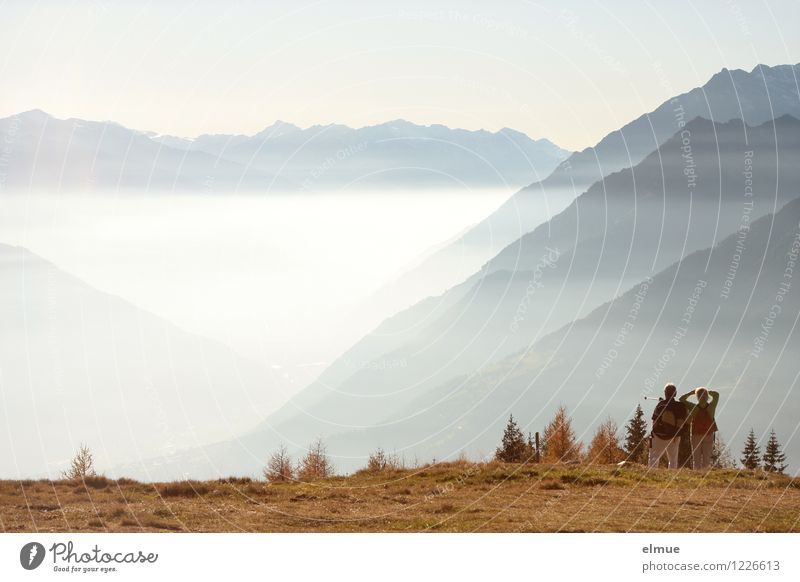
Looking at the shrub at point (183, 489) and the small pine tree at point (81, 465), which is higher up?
the small pine tree at point (81, 465)

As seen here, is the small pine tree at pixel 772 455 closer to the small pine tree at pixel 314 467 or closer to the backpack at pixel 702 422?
the small pine tree at pixel 314 467

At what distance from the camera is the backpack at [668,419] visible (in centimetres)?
2878

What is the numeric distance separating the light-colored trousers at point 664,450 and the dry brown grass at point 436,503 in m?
0.72

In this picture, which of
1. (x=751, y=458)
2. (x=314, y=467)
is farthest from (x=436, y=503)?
(x=751, y=458)

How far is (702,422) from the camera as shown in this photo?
29.3 m

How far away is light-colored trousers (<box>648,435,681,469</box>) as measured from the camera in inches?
1181

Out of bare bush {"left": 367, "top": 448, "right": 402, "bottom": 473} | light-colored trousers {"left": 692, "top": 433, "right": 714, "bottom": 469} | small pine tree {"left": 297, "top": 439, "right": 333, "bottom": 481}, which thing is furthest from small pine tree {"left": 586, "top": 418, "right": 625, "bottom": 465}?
light-colored trousers {"left": 692, "top": 433, "right": 714, "bottom": 469}

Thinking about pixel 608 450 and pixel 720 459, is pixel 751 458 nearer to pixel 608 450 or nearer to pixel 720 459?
pixel 608 450

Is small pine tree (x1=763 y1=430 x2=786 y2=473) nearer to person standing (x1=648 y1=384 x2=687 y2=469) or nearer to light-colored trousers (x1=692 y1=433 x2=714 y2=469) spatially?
light-colored trousers (x1=692 y1=433 x2=714 y2=469)

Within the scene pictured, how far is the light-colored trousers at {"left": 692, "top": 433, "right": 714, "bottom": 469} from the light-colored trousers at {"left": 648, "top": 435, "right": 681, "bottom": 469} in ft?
1.52

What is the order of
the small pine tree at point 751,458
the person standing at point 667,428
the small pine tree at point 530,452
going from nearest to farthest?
the person standing at point 667,428
the small pine tree at point 530,452
the small pine tree at point 751,458

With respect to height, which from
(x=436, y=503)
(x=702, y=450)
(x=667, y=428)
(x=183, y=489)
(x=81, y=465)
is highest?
(x=81, y=465)

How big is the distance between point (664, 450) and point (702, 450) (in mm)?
1141

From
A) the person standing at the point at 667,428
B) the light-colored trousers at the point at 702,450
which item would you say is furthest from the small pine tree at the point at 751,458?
the person standing at the point at 667,428
